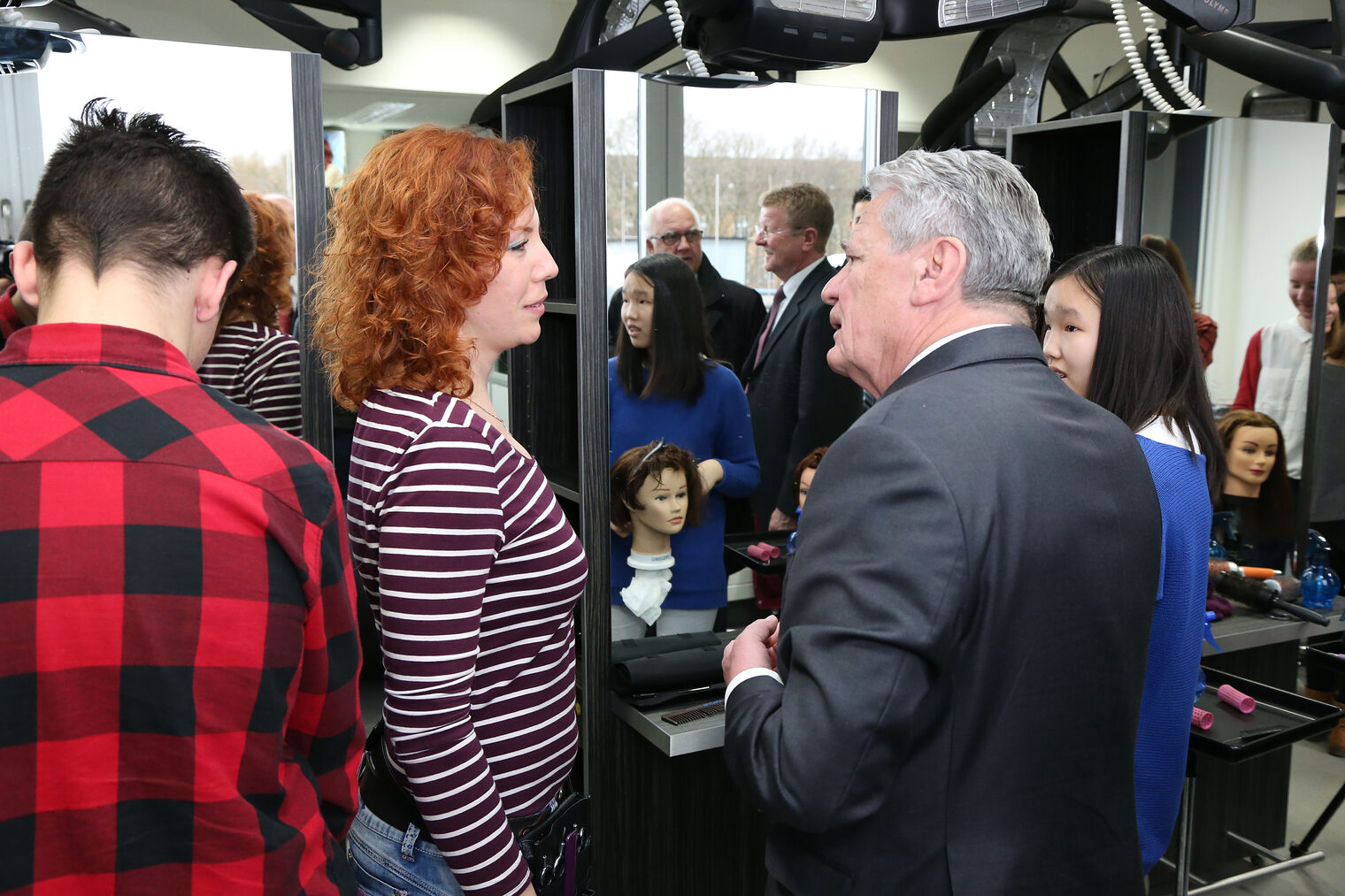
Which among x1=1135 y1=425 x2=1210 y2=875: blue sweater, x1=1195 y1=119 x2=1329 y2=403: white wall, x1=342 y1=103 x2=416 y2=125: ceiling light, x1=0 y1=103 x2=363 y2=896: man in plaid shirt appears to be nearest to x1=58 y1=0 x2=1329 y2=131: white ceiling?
x1=342 y1=103 x2=416 y2=125: ceiling light

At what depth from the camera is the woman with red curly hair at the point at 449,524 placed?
129 cm

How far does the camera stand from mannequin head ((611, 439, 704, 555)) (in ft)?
6.91

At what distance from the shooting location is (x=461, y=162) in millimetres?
1468

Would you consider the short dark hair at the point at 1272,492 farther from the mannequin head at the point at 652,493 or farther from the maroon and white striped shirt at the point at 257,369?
the maroon and white striped shirt at the point at 257,369

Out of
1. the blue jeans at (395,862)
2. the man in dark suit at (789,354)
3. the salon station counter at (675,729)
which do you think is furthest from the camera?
the man in dark suit at (789,354)

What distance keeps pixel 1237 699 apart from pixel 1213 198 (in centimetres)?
137

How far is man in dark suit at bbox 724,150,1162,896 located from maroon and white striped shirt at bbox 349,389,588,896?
0.31 m

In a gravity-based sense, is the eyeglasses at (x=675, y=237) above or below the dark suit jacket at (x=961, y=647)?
above

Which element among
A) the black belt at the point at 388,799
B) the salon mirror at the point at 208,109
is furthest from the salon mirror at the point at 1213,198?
the black belt at the point at 388,799

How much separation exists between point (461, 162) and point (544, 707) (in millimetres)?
768

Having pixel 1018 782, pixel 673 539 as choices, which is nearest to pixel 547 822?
pixel 1018 782

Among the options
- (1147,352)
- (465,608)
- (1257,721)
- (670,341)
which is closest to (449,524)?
(465,608)

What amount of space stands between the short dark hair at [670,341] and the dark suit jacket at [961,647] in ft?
3.04

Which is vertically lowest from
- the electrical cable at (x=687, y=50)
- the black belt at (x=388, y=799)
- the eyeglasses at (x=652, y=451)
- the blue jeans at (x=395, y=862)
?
the blue jeans at (x=395, y=862)
